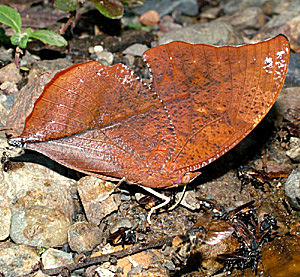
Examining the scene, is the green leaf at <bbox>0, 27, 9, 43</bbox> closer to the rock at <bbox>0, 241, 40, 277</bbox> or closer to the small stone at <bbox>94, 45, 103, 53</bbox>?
the small stone at <bbox>94, 45, 103, 53</bbox>

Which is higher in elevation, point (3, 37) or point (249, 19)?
point (249, 19)

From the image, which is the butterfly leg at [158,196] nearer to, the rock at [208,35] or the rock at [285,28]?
the rock at [208,35]

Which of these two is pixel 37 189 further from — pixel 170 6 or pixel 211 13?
pixel 211 13

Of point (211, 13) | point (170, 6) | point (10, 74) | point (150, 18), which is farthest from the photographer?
point (211, 13)

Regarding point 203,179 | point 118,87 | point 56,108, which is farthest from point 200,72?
A: point 56,108

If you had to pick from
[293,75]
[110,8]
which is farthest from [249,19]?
[110,8]

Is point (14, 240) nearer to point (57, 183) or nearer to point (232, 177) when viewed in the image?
point (57, 183)

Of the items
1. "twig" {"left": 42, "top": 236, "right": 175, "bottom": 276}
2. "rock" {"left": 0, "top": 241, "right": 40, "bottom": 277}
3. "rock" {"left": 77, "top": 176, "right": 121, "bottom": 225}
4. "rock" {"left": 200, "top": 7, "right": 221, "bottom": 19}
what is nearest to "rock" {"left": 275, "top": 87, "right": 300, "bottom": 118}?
"twig" {"left": 42, "top": 236, "right": 175, "bottom": 276}
